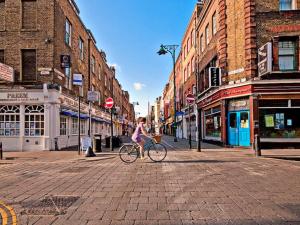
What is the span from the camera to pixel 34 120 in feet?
65.2

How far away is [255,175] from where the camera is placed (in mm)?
8984

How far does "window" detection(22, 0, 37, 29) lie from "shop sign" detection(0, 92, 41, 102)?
506 centimetres

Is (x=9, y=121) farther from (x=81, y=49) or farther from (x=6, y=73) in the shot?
(x=81, y=49)

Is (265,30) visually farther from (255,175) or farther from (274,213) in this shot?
(274,213)

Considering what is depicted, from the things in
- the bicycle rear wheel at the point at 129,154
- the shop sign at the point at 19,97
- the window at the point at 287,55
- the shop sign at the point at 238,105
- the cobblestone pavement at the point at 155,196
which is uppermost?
the window at the point at 287,55

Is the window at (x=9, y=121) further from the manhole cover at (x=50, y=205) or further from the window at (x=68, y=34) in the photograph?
the manhole cover at (x=50, y=205)

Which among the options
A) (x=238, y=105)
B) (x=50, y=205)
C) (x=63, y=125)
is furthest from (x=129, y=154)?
(x=63, y=125)

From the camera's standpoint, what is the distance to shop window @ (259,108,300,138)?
1784 centimetres

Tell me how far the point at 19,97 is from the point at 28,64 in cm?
256

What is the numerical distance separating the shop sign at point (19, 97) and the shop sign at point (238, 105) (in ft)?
45.3

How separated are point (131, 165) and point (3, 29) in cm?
1555

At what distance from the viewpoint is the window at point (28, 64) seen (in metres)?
20.1

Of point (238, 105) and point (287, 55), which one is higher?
point (287, 55)

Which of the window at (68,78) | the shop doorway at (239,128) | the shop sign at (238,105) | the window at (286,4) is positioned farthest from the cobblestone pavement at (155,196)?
the window at (68,78)
